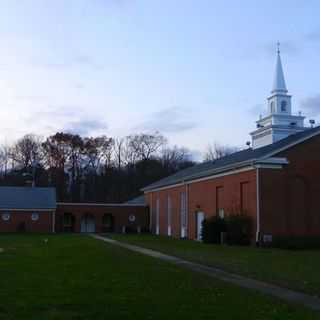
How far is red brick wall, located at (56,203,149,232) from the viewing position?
2640 inches

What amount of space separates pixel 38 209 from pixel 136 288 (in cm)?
5106

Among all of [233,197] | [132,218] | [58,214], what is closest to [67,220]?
[58,214]

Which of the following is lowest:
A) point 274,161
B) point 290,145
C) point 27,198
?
point 27,198

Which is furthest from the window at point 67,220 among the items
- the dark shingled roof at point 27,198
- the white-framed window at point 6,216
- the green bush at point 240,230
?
the green bush at point 240,230

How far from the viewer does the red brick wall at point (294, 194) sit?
37.0 meters

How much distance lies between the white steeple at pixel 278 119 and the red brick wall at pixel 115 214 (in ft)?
62.8

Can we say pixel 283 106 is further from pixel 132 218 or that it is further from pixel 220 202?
pixel 132 218

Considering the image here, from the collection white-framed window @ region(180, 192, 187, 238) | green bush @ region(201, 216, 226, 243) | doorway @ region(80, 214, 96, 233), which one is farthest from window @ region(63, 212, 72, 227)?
green bush @ region(201, 216, 226, 243)

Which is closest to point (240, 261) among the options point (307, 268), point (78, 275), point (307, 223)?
point (307, 268)

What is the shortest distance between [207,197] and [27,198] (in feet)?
85.8

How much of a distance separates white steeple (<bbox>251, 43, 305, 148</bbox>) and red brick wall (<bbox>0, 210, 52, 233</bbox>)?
24.4 meters

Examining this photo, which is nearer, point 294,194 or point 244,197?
point 294,194

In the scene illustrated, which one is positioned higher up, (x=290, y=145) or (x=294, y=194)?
(x=290, y=145)

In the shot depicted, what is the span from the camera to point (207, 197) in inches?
1807
